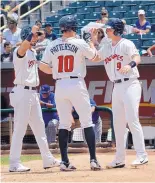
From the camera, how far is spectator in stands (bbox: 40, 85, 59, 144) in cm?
1284

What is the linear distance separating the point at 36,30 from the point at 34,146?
15.8ft

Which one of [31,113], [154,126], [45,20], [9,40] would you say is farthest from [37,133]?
[45,20]

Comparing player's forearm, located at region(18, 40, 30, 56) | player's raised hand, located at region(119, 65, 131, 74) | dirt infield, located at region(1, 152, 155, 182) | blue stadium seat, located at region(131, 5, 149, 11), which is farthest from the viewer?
blue stadium seat, located at region(131, 5, 149, 11)

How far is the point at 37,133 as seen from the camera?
909 centimetres

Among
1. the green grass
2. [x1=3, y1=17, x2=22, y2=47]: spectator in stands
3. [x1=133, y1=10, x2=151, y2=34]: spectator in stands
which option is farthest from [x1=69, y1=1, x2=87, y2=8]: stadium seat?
the green grass

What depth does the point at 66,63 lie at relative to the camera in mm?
8492

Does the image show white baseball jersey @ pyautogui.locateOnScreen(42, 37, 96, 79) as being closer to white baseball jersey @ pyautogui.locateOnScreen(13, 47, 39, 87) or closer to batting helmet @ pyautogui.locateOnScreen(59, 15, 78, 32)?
batting helmet @ pyautogui.locateOnScreen(59, 15, 78, 32)

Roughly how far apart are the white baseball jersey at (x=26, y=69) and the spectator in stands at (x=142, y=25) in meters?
6.51

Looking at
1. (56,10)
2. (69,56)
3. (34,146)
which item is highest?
(56,10)

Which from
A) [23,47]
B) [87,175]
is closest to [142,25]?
[23,47]

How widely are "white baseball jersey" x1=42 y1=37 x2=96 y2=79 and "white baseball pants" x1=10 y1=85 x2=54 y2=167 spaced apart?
0.66 m

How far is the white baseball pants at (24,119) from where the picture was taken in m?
8.95

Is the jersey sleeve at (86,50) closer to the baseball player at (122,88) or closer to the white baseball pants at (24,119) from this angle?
the baseball player at (122,88)

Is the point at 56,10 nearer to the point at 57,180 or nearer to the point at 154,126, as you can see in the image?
the point at 154,126
